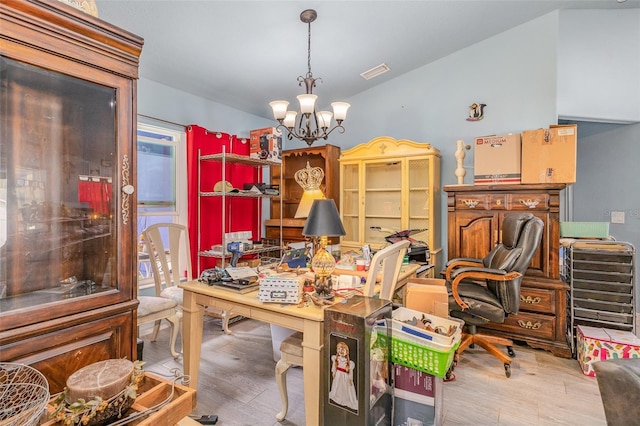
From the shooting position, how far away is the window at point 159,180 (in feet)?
10.6

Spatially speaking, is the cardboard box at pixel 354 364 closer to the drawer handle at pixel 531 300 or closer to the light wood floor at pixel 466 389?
the light wood floor at pixel 466 389

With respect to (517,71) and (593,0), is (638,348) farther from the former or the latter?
(593,0)

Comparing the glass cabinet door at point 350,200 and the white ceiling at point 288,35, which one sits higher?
the white ceiling at point 288,35

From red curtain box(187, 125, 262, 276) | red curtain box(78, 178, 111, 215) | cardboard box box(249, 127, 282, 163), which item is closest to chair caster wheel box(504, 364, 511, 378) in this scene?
red curtain box(78, 178, 111, 215)

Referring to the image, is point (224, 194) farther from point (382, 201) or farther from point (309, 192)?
point (382, 201)

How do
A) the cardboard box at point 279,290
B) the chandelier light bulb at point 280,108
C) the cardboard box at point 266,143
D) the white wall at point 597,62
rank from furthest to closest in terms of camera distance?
the cardboard box at point 266,143 < the white wall at point 597,62 < the chandelier light bulb at point 280,108 < the cardboard box at point 279,290

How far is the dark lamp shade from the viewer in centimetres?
185

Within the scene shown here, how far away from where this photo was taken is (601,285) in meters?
2.70

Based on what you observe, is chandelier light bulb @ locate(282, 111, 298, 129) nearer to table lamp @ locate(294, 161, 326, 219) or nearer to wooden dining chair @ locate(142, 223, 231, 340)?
table lamp @ locate(294, 161, 326, 219)

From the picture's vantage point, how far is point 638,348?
7.21ft

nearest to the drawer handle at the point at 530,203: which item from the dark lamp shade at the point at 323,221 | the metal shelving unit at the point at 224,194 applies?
the dark lamp shade at the point at 323,221

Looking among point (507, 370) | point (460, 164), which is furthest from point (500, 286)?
point (460, 164)

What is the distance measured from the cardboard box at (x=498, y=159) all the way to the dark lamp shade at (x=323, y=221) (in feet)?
6.27

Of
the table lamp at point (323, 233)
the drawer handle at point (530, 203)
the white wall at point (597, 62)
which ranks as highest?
the white wall at point (597, 62)
